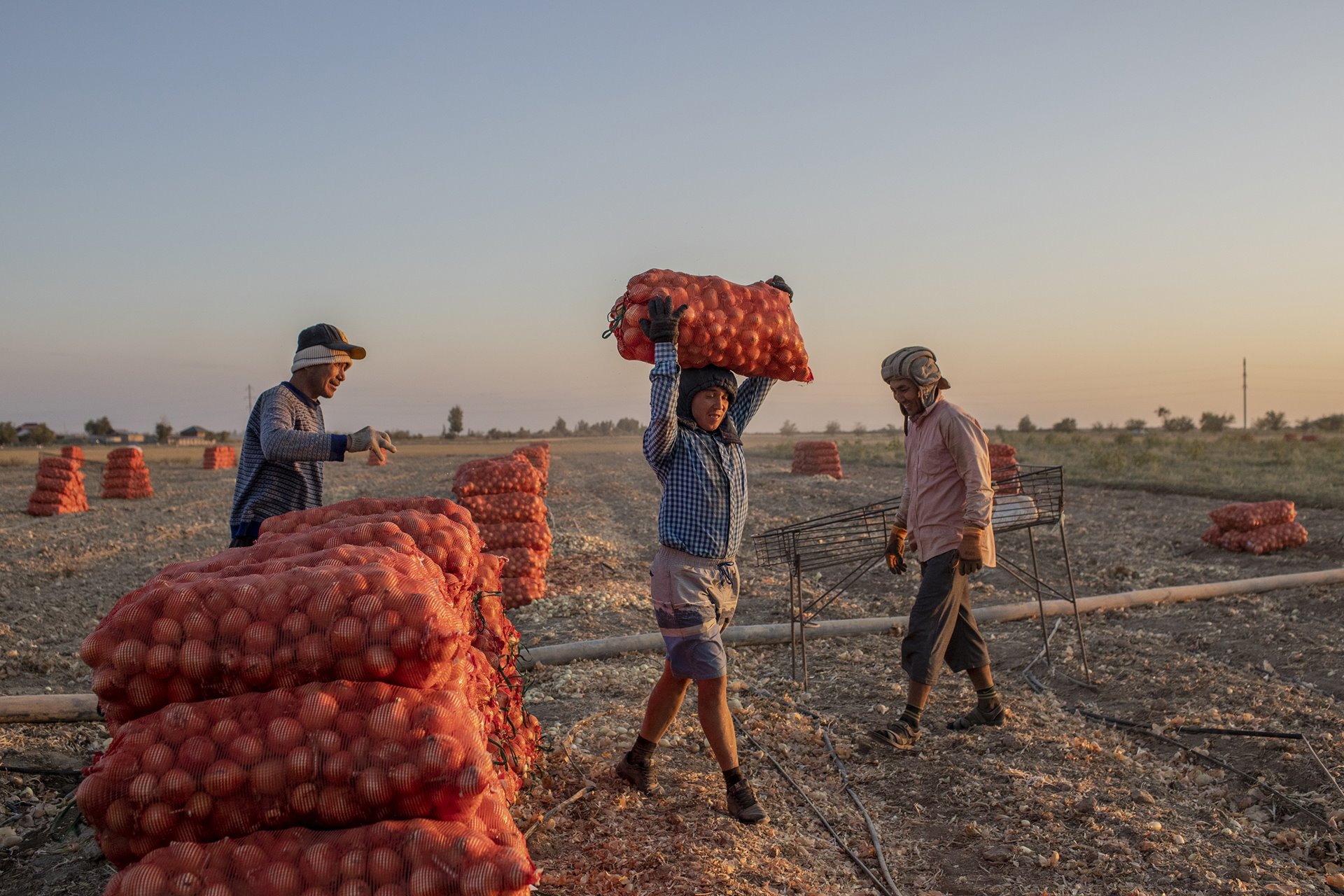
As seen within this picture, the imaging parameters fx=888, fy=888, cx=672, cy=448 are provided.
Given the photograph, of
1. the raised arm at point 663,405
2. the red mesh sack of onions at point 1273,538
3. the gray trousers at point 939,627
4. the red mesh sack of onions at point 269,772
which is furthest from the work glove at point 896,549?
the red mesh sack of onions at point 1273,538

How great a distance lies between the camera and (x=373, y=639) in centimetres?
253

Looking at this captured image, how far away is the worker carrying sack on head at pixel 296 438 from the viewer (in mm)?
4082

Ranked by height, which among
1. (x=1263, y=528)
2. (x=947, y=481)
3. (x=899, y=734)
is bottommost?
(x=899, y=734)

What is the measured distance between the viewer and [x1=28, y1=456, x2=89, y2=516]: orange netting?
68.1 ft

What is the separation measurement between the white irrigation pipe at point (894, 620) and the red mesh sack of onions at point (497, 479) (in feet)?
9.55

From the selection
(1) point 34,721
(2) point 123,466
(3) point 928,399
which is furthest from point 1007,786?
(2) point 123,466

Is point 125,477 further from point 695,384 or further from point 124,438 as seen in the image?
point 124,438

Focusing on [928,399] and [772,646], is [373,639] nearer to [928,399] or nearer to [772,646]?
[928,399]

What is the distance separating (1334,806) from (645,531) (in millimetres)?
12685

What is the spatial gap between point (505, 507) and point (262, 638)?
6.64m

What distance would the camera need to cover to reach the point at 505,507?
29.9 feet

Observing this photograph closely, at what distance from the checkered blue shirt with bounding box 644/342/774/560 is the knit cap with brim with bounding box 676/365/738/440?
41 millimetres

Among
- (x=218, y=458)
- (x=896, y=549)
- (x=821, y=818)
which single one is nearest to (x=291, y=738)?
(x=821, y=818)

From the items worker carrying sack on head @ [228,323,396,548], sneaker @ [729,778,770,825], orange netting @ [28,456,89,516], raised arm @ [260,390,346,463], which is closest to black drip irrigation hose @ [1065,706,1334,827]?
sneaker @ [729,778,770,825]
